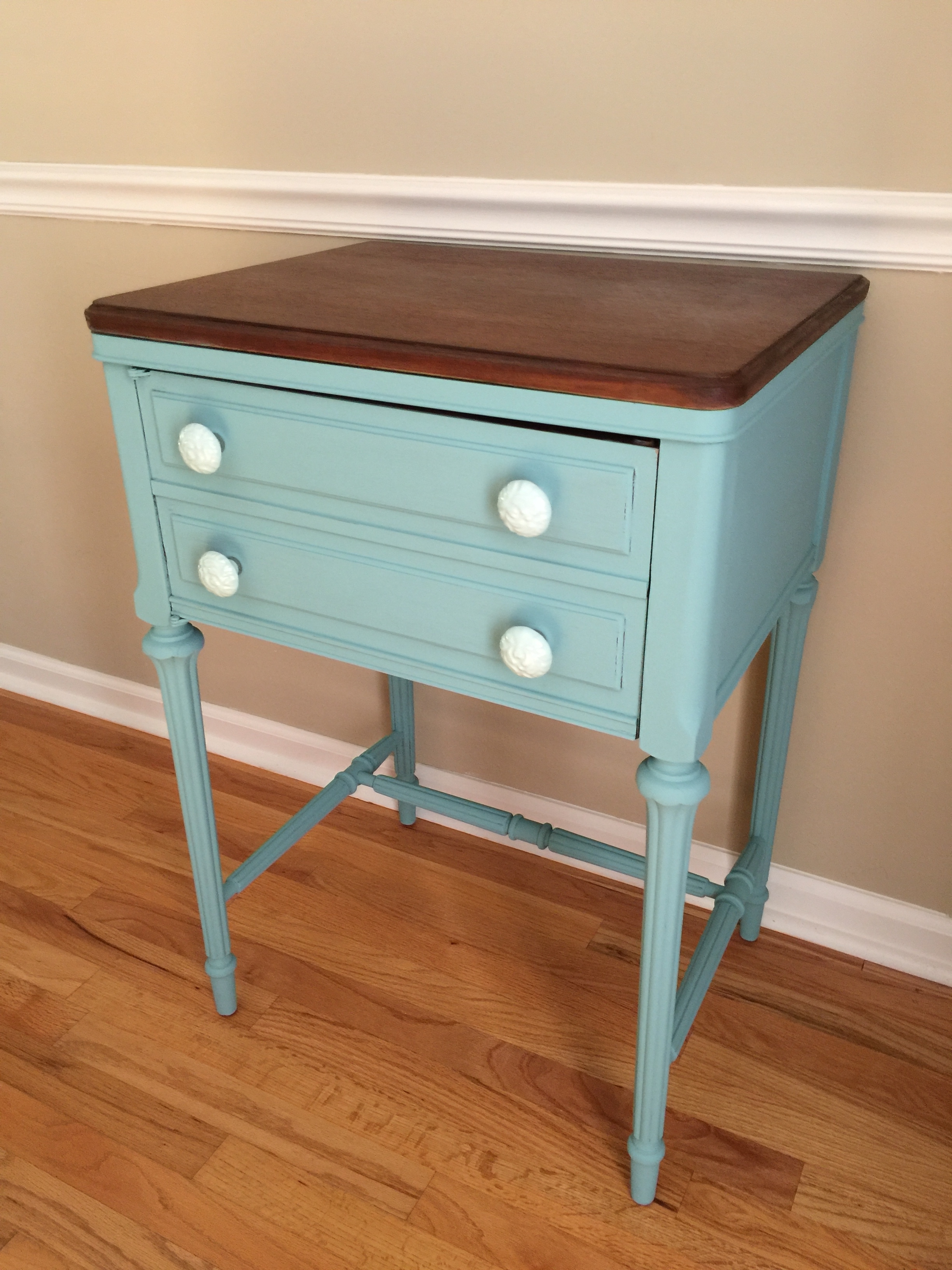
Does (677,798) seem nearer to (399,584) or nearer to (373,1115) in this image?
(399,584)

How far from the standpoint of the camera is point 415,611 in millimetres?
1010

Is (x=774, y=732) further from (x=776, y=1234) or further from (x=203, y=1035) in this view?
(x=203, y=1035)

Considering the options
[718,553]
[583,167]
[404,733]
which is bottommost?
[404,733]

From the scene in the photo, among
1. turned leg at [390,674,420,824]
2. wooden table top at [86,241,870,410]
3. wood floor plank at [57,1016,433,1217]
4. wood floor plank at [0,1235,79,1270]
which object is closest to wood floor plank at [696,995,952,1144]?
wood floor plank at [57,1016,433,1217]

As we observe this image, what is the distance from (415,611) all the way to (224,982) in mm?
694

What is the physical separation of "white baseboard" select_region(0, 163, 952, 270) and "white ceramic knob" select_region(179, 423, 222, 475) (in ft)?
1.73

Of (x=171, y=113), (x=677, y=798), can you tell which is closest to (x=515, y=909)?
(x=677, y=798)

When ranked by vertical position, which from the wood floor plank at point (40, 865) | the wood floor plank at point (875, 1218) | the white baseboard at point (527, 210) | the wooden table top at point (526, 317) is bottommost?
the wood floor plank at point (40, 865)

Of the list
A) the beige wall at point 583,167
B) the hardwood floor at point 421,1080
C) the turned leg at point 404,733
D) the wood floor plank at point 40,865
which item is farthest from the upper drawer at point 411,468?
the wood floor plank at point 40,865

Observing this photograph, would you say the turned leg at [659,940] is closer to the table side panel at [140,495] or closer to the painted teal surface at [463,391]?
the painted teal surface at [463,391]

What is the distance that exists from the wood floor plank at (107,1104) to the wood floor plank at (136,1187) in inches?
0.4

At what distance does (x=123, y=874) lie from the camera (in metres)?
1.72

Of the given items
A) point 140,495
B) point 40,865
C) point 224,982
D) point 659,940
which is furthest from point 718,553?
point 40,865

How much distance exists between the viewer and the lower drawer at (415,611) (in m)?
0.92
